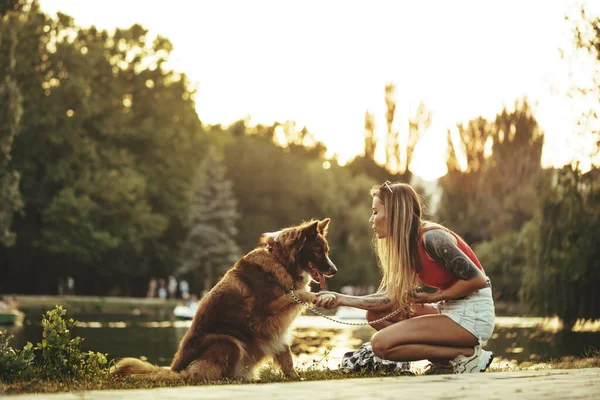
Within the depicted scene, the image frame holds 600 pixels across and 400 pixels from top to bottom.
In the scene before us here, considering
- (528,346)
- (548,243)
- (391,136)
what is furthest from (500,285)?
(391,136)

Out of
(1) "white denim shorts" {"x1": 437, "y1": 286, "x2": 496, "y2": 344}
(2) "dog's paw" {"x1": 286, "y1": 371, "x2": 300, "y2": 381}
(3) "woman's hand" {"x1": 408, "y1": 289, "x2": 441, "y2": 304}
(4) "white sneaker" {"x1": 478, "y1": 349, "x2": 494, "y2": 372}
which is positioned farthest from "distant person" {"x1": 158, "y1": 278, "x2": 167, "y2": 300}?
(1) "white denim shorts" {"x1": 437, "y1": 286, "x2": 496, "y2": 344}

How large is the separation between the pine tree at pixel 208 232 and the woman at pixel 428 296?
49.8m

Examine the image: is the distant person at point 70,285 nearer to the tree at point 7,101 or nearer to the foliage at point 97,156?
the foliage at point 97,156

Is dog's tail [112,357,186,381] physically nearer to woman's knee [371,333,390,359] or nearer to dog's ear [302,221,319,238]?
woman's knee [371,333,390,359]

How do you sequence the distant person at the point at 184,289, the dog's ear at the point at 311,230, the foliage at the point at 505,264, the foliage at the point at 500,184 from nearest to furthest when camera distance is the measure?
the dog's ear at the point at 311,230 → the foliage at the point at 505,264 → the foliage at the point at 500,184 → the distant person at the point at 184,289

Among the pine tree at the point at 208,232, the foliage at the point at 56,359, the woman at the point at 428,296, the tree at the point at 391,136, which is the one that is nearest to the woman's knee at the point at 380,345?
the woman at the point at 428,296

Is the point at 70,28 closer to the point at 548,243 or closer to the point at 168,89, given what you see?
the point at 168,89

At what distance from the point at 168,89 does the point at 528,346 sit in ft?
143

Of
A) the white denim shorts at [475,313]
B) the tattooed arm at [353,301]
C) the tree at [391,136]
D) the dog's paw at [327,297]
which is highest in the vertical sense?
the tree at [391,136]

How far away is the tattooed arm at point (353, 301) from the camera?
26.1ft

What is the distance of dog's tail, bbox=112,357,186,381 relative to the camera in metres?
7.90

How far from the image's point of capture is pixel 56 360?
331 inches

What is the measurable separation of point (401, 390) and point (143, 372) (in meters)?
3.09

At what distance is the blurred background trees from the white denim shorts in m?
32.2
